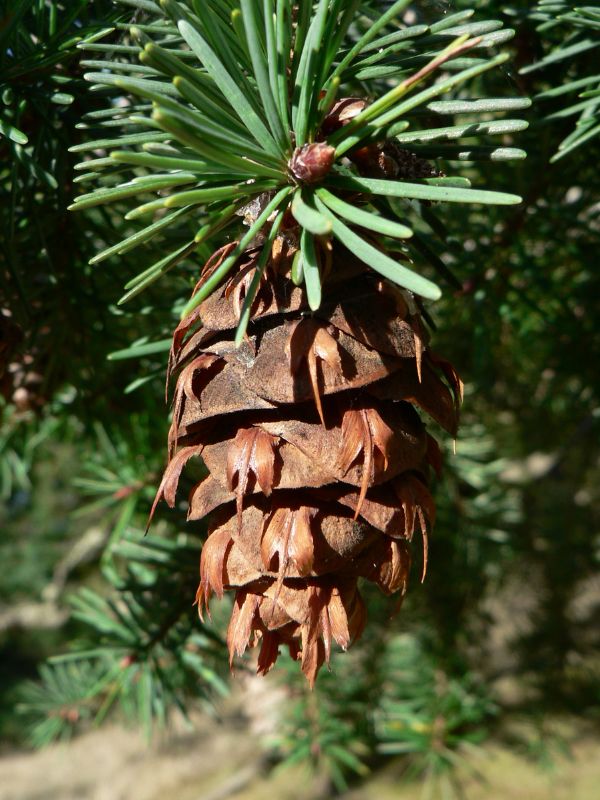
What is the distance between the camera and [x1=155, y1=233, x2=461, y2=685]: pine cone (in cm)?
32

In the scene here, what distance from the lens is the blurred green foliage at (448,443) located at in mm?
481

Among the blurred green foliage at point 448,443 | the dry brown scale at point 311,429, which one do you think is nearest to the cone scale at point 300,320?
the dry brown scale at point 311,429

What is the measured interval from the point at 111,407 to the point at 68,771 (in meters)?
1.94

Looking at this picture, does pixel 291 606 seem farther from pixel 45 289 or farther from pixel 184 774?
pixel 184 774

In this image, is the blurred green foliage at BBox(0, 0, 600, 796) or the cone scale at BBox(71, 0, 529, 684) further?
the blurred green foliage at BBox(0, 0, 600, 796)

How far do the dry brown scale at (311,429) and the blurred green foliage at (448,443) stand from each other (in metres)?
0.13

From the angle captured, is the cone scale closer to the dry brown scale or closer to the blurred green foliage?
the dry brown scale

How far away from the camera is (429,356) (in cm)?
35

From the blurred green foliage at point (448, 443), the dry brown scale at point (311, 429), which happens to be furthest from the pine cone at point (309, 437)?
the blurred green foliage at point (448, 443)

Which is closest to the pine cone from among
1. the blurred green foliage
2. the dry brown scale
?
the dry brown scale

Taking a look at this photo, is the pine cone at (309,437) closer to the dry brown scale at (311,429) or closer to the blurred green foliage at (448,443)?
the dry brown scale at (311,429)

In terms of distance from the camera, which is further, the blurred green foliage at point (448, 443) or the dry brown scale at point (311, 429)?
the blurred green foliage at point (448, 443)

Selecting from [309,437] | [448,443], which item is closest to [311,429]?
[309,437]

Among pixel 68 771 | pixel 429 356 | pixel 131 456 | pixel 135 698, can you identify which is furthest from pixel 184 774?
pixel 429 356
